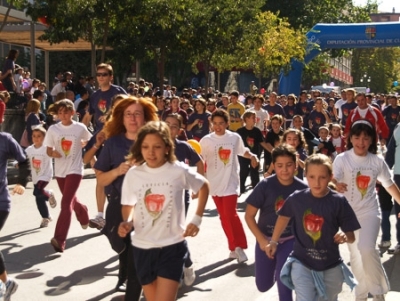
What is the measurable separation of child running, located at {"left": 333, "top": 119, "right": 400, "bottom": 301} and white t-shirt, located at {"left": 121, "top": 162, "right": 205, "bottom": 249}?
2.03 meters

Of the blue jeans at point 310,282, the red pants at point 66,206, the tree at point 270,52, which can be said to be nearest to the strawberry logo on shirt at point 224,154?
the red pants at point 66,206

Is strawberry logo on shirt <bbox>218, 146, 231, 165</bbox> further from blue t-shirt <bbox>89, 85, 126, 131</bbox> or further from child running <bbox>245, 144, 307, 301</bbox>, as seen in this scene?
child running <bbox>245, 144, 307, 301</bbox>

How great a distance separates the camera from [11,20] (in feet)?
84.8

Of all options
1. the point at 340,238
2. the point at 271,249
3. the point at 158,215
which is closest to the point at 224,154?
the point at 271,249

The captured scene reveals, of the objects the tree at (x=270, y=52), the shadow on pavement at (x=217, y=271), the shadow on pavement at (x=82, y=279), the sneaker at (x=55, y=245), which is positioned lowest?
the shadow on pavement at (x=217, y=271)

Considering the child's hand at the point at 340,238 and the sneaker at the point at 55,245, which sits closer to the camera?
the child's hand at the point at 340,238

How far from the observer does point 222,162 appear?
9.85 metres

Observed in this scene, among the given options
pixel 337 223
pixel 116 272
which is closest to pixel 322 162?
pixel 337 223

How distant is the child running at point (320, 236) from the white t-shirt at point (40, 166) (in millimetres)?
6244

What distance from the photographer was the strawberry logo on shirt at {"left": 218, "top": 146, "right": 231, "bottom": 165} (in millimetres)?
9844

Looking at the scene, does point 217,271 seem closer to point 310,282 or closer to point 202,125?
point 310,282

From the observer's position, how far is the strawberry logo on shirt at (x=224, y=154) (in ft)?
32.3

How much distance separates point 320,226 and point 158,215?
114cm

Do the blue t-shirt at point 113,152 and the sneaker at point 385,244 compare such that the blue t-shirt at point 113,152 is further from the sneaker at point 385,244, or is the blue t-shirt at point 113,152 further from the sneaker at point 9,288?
the sneaker at point 385,244
